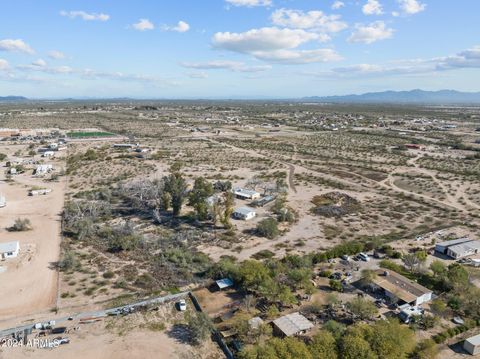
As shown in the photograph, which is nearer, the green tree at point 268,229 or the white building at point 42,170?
the green tree at point 268,229

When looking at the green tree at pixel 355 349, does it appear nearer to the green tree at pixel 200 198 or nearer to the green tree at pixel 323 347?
the green tree at pixel 323 347

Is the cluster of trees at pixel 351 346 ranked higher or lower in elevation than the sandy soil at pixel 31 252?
higher

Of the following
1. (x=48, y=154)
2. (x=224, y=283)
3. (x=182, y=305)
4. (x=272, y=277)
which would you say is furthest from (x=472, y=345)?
(x=48, y=154)

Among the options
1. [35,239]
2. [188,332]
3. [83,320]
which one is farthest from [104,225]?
[188,332]

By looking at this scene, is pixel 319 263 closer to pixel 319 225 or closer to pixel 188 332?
pixel 319 225

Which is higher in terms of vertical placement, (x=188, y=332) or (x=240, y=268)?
(x=240, y=268)

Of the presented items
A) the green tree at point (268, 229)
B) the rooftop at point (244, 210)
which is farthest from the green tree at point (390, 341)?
the rooftop at point (244, 210)
